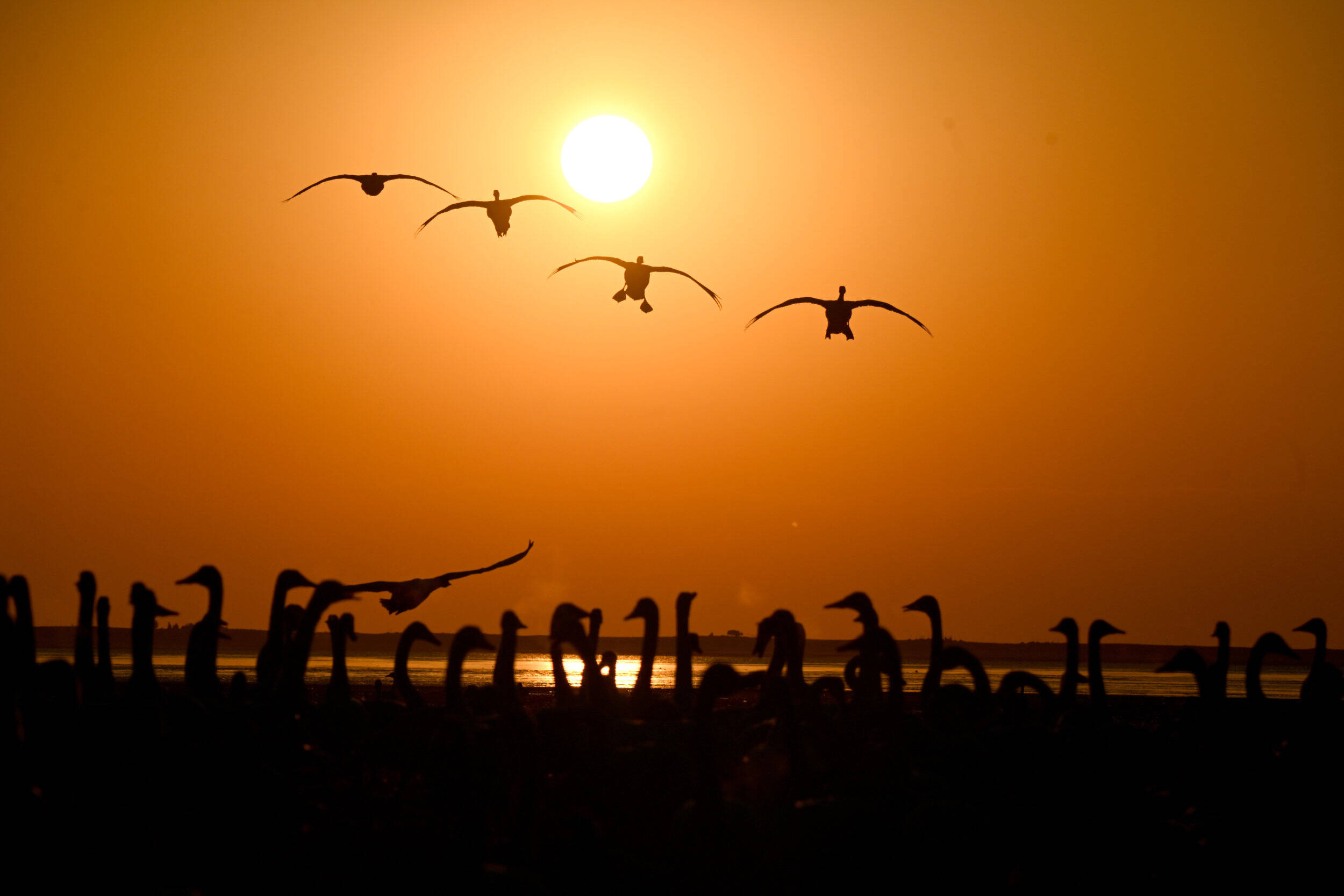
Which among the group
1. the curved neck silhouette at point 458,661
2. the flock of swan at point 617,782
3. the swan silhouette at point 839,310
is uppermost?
the swan silhouette at point 839,310

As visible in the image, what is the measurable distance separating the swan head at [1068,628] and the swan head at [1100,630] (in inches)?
16.8

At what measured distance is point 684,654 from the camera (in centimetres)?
2175

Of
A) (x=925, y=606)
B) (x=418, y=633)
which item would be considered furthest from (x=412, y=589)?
(x=925, y=606)

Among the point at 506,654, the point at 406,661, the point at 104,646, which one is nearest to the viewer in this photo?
the point at 506,654

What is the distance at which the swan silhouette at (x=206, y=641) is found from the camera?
19188 millimetres

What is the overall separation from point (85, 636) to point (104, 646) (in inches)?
154

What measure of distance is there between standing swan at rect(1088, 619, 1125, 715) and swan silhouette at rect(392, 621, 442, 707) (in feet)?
34.3

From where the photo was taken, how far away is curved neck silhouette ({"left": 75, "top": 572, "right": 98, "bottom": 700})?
55.5ft

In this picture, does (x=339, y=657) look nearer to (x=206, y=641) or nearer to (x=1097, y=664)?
(x=206, y=641)

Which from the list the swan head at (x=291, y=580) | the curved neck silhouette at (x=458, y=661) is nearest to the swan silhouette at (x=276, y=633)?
the swan head at (x=291, y=580)

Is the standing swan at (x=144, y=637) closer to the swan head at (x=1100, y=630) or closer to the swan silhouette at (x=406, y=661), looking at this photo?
the swan silhouette at (x=406, y=661)

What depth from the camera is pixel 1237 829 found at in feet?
44.4

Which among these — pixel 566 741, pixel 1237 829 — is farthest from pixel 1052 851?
pixel 566 741

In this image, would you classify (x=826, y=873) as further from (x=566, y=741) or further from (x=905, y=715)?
(x=905, y=715)
